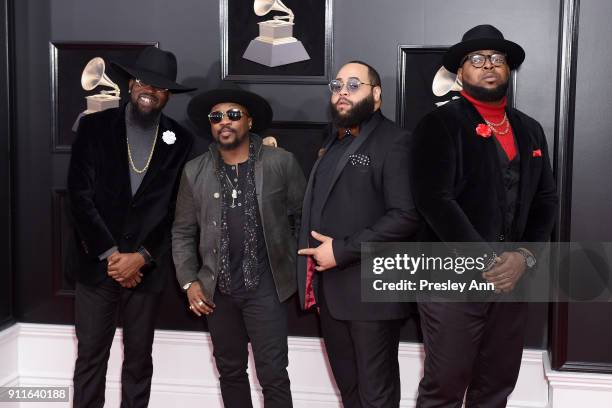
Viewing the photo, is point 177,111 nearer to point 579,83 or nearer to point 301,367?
point 301,367

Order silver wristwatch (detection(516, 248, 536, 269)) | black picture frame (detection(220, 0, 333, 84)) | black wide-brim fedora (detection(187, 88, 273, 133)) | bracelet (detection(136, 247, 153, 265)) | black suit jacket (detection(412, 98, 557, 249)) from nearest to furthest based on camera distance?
black suit jacket (detection(412, 98, 557, 249)) < silver wristwatch (detection(516, 248, 536, 269)) < black wide-brim fedora (detection(187, 88, 273, 133)) < bracelet (detection(136, 247, 153, 265)) < black picture frame (detection(220, 0, 333, 84))

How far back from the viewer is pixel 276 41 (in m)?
4.17

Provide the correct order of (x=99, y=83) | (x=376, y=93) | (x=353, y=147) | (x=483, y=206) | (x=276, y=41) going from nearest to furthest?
1. (x=483, y=206)
2. (x=353, y=147)
3. (x=376, y=93)
4. (x=276, y=41)
5. (x=99, y=83)

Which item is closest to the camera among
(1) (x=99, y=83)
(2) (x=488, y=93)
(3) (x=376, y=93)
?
(2) (x=488, y=93)

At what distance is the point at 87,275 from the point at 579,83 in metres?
2.86

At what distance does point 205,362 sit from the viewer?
14.5ft

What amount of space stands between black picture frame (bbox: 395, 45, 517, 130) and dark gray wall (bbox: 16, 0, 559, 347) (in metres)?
0.05

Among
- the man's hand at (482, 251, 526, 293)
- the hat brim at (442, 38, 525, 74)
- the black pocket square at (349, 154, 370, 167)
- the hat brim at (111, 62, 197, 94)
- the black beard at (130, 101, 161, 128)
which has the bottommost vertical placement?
the man's hand at (482, 251, 526, 293)

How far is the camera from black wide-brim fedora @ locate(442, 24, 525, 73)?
319 centimetres

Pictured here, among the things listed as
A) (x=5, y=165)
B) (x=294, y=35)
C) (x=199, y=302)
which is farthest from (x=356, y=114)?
(x=5, y=165)

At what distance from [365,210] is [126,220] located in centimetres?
128

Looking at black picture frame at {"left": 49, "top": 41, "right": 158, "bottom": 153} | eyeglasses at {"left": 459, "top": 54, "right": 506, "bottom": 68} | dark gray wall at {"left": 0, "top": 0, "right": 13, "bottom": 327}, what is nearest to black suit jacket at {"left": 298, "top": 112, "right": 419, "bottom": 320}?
eyeglasses at {"left": 459, "top": 54, "right": 506, "bottom": 68}

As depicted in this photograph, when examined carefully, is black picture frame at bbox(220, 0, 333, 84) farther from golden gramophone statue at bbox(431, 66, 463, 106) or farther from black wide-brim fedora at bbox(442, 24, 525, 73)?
black wide-brim fedora at bbox(442, 24, 525, 73)

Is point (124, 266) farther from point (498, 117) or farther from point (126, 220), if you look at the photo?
point (498, 117)
